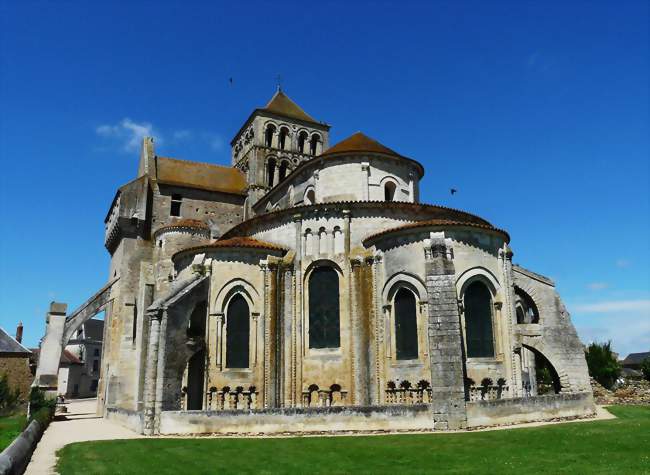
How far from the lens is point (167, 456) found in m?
12.5

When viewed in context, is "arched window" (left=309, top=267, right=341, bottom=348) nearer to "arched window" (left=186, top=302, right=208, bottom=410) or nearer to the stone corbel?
the stone corbel

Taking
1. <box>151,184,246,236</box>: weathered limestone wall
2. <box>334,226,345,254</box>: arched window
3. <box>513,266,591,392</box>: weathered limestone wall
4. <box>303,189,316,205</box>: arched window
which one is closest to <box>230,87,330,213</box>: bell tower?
<box>151,184,246,236</box>: weathered limestone wall

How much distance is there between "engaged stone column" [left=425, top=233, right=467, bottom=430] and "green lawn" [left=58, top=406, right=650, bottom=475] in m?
1.20

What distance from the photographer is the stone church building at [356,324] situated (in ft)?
54.7

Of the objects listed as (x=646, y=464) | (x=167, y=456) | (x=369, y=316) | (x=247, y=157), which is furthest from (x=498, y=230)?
(x=247, y=157)

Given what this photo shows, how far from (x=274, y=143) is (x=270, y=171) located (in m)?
2.41

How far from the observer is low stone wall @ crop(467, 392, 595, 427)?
16.1 m

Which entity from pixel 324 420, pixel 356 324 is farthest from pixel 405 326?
pixel 324 420

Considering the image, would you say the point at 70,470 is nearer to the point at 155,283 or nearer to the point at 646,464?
the point at 646,464

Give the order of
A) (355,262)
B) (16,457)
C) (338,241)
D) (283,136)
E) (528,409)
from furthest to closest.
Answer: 1. (283,136)
2. (338,241)
3. (355,262)
4. (528,409)
5. (16,457)

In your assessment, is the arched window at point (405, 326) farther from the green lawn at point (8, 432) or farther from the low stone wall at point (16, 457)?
the green lawn at point (8, 432)

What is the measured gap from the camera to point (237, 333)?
2197cm

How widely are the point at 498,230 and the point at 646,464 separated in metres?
12.0

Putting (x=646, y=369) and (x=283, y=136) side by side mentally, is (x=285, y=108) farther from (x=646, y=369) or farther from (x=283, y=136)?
(x=646, y=369)
